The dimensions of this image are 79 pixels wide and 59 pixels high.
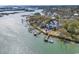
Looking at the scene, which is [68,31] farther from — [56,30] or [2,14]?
[2,14]

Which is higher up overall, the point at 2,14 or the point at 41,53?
the point at 2,14

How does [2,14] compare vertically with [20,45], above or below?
above

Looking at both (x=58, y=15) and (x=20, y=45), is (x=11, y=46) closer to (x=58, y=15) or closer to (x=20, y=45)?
(x=20, y=45)

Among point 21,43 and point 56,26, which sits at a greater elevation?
point 56,26

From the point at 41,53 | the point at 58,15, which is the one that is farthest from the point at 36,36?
the point at 58,15
